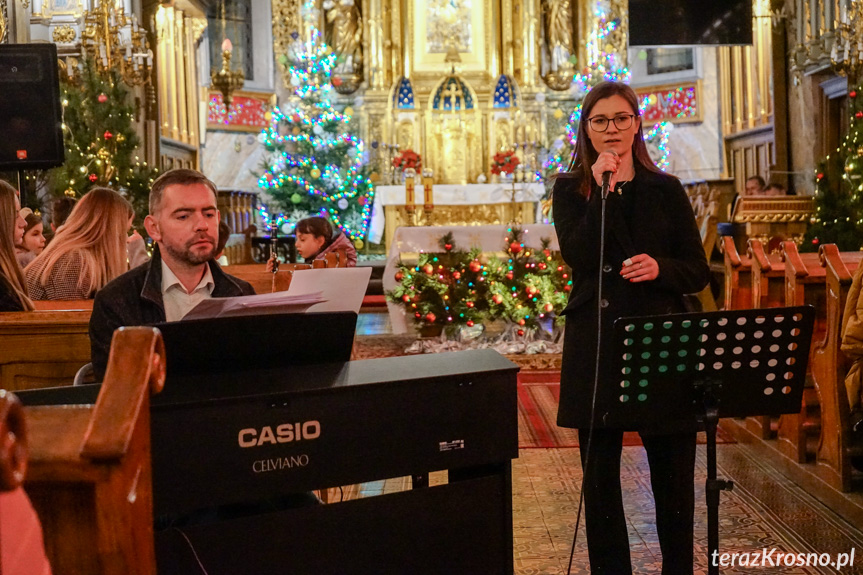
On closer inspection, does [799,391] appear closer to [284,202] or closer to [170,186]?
[170,186]

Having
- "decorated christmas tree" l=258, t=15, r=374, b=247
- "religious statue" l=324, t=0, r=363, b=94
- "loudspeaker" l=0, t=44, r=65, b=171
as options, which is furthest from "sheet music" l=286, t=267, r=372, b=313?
"religious statue" l=324, t=0, r=363, b=94

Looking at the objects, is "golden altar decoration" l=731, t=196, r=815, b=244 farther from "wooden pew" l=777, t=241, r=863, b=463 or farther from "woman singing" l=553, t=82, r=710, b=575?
"woman singing" l=553, t=82, r=710, b=575

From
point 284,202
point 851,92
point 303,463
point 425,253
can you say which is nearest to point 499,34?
point 284,202

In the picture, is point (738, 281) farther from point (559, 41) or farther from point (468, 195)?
point (559, 41)

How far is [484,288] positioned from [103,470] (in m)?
6.79

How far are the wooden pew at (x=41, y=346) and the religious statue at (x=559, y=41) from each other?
13.6 metres

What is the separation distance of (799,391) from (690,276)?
42cm

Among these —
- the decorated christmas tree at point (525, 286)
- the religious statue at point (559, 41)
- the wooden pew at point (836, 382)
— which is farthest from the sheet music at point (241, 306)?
the religious statue at point (559, 41)

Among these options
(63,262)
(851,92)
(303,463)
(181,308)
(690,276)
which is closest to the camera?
(303,463)

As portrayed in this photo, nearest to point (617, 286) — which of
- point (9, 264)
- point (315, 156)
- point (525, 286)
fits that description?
point (9, 264)

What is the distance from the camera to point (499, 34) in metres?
15.8

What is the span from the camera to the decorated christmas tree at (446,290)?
7801 millimetres

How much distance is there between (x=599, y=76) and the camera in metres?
15.0

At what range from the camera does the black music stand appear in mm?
2129
